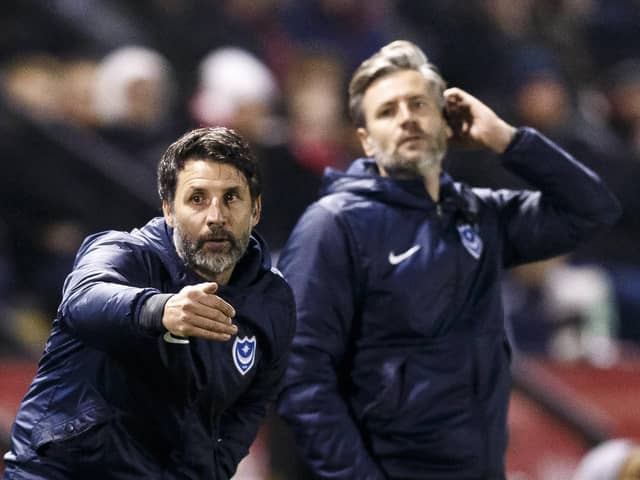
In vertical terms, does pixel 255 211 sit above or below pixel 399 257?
above

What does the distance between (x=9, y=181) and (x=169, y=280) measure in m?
4.00

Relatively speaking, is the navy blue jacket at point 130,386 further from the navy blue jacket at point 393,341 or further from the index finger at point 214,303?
the navy blue jacket at point 393,341

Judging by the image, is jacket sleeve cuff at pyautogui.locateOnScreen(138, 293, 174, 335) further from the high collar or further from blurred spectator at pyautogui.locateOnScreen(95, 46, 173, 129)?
blurred spectator at pyautogui.locateOnScreen(95, 46, 173, 129)

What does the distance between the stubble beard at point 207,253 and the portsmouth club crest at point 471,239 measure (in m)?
1.04

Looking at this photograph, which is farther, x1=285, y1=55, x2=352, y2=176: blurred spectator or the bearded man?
x1=285, y1=55, x2=352, y2=176: blurred spectator

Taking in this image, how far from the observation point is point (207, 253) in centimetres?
334

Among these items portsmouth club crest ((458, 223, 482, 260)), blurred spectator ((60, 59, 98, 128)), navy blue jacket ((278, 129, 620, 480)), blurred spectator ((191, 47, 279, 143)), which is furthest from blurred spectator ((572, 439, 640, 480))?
blurred spectator ((60, 59, 98, 128))

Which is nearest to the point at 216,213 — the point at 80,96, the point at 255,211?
the point at 255,211

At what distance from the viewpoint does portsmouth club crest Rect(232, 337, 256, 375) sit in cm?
346

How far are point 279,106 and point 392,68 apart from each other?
14.8ft

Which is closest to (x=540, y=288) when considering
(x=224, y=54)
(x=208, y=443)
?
(x=224, y=54)

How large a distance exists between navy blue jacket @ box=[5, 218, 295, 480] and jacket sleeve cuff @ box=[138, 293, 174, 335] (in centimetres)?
14

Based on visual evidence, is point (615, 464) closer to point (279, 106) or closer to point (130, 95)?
point (130, 95)

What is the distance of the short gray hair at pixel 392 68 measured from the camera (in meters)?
4.30
